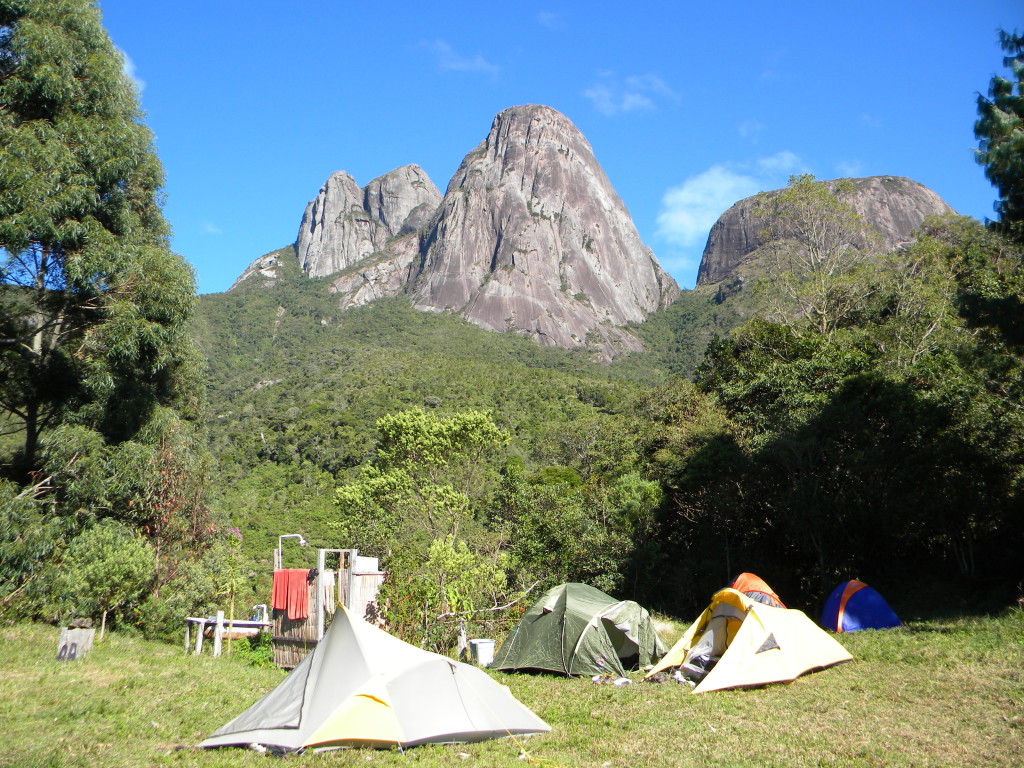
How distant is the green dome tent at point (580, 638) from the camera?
9.59 m

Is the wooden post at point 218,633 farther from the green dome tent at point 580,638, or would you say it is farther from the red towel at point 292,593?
the green dome tent at point 580,638

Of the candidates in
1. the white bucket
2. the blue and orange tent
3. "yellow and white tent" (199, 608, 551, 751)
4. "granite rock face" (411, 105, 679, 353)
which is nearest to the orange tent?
the blue and orange tent

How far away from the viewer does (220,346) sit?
79688 millimetres

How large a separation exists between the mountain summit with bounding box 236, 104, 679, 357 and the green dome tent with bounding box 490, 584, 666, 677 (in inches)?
2899

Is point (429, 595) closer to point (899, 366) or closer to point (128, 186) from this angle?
point (128, 186)

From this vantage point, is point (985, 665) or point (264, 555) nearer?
point (985, 665)

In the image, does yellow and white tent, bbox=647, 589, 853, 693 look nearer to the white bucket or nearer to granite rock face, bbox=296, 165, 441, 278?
the white bucket

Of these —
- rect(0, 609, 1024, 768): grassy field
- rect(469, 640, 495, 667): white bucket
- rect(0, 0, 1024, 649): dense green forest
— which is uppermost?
rect(0, 0, 1024, 649): dense green forest

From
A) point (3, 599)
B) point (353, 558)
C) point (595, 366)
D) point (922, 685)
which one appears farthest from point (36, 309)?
point (595, 366)

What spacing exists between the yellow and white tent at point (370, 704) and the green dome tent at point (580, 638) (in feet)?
10.8

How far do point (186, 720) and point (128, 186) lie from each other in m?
11.2

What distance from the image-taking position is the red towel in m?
10.1

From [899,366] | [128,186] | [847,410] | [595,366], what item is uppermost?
[595,366]

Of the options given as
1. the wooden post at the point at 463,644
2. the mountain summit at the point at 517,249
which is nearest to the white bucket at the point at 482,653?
the wooden post at the point at 463,644
